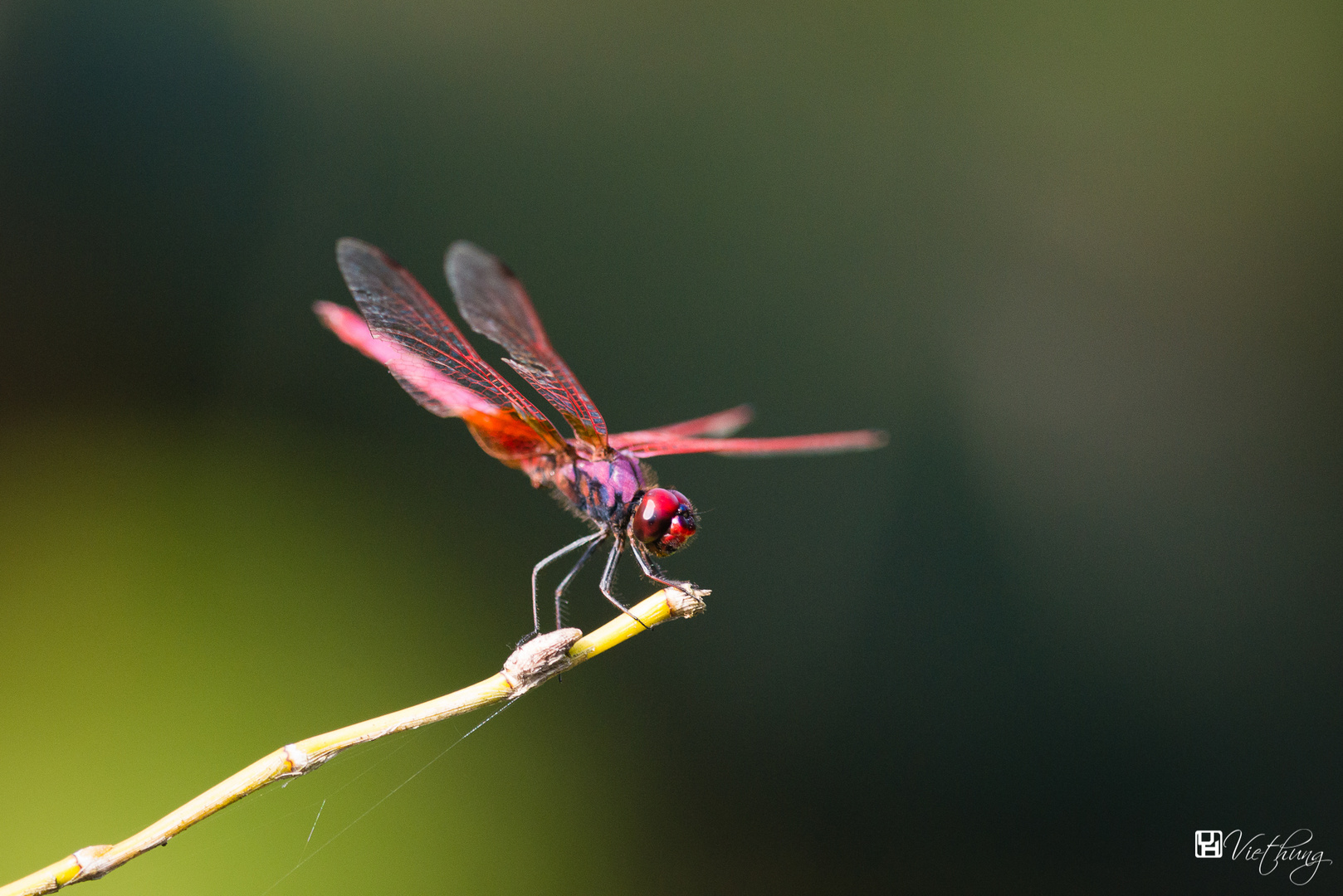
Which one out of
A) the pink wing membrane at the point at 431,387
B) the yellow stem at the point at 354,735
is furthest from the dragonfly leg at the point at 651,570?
the pink wing membrane at the point at 431,387

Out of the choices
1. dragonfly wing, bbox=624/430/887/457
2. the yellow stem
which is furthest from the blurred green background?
the yellow stem

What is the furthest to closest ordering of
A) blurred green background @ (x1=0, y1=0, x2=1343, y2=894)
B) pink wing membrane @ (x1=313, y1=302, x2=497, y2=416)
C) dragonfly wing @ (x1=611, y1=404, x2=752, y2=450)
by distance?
blurred green background @ (x1=0, y1=0, x2=1343, y2=894)
dragonfly wing @ (x1=611, y1=404, x2=752, y2=450)
pink wing membrane @ (x1=313, y1=302, x2=497, y2=416)

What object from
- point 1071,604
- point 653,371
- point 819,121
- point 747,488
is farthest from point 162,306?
point 1071,604

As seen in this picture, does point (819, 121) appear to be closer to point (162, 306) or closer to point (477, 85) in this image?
point (477, 85)

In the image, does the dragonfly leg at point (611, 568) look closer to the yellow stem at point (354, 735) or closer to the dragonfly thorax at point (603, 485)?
the dragonfly thorax at point (603, 485)

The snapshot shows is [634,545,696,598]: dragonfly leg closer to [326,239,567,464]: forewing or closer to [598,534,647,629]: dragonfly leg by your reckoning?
[598,534,647,629]: dragonfly leg
